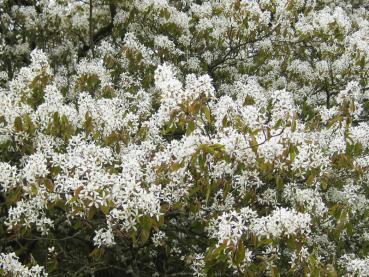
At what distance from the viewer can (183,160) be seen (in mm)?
4020

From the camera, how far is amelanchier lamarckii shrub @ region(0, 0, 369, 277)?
3.96m

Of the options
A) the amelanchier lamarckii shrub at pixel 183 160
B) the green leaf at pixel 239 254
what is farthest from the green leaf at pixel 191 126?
the green leaf at pixel 239 254

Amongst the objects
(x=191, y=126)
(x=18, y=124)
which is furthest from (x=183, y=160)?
(x=18, y=124)

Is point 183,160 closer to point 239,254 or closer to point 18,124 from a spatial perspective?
point 239,254

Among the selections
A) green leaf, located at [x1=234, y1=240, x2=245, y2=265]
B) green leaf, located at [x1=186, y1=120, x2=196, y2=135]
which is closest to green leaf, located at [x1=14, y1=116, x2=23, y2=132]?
green leaf, located at [x1=186, y1=120, x2=196, y2=135]

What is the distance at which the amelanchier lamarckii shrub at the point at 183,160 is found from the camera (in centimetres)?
396

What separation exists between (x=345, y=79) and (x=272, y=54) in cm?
124

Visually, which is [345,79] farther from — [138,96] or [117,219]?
[117,219]

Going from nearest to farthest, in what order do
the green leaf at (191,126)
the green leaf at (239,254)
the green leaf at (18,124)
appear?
the green leaf at (239,254) → the green leaf at (191,126) → the green leaf at (18,124)

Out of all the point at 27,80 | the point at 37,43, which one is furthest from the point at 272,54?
the point at 27,80

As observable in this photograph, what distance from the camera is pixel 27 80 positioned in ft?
16.8

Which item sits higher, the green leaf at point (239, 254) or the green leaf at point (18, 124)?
the green leaf at point (18, 124)

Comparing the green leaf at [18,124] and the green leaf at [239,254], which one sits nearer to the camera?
the green leaf at [239,254]

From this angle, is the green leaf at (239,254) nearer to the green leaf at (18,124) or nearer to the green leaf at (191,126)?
the green leaf at (191,126)
